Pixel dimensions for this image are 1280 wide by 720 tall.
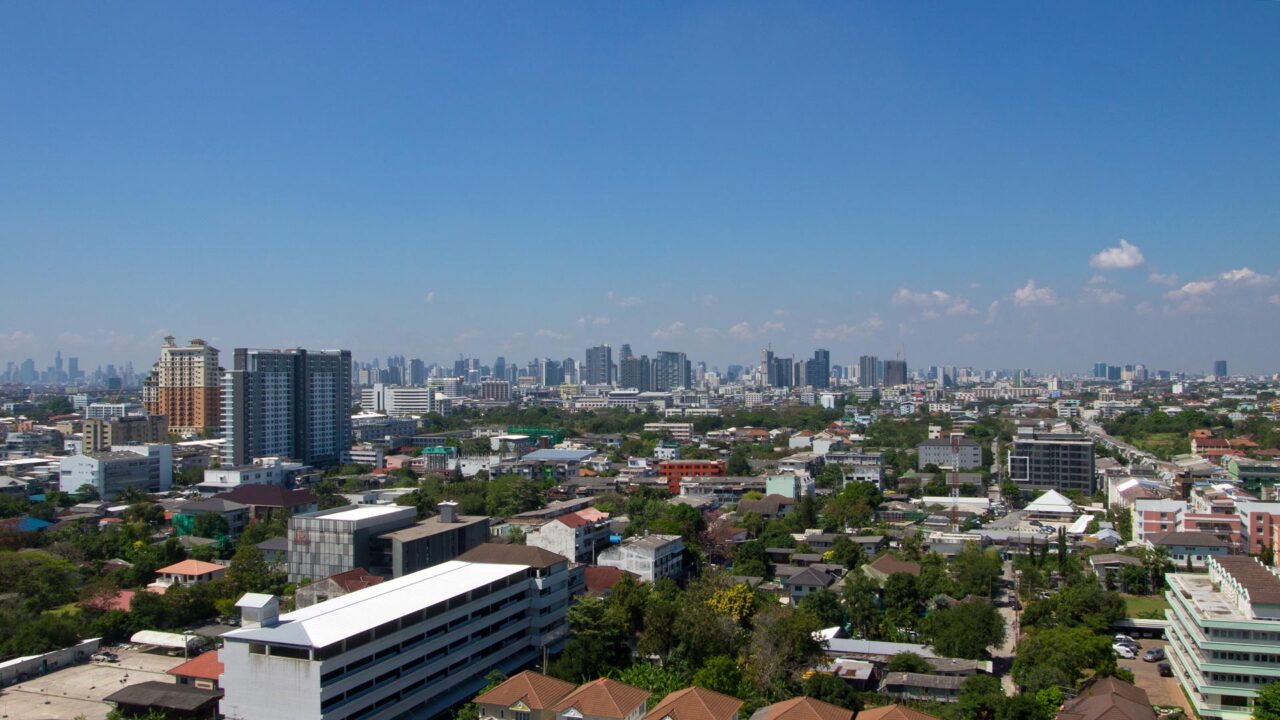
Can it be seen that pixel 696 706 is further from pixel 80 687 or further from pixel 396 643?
pixel 80 687

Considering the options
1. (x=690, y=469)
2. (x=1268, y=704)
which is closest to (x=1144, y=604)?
(x=1268, y=704)

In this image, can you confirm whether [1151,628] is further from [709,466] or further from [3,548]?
[3,548]

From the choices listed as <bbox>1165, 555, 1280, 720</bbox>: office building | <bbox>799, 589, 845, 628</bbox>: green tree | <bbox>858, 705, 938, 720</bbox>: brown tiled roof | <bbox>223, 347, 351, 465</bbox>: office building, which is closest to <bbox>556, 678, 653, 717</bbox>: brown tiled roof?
<bbox>858, 705, 938, 720</bbox>: brown tiled roof

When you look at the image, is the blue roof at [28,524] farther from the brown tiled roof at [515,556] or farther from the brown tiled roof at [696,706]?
the brown tiled roof at [696,706]

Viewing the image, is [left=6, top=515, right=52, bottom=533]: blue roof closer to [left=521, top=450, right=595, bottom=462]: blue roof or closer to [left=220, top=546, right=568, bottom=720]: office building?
[left=220, top=546, right=568, bottom=720]: office building

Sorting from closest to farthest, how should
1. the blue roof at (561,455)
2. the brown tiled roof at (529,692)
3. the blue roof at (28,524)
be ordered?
1. the brown tiled roof at (529,692)
2. the blue roof at (28,524)
3. the blue roof at (561,455)

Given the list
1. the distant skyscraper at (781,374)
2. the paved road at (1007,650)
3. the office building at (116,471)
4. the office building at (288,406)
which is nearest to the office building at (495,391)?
the distant skyscraper at (781,374)
